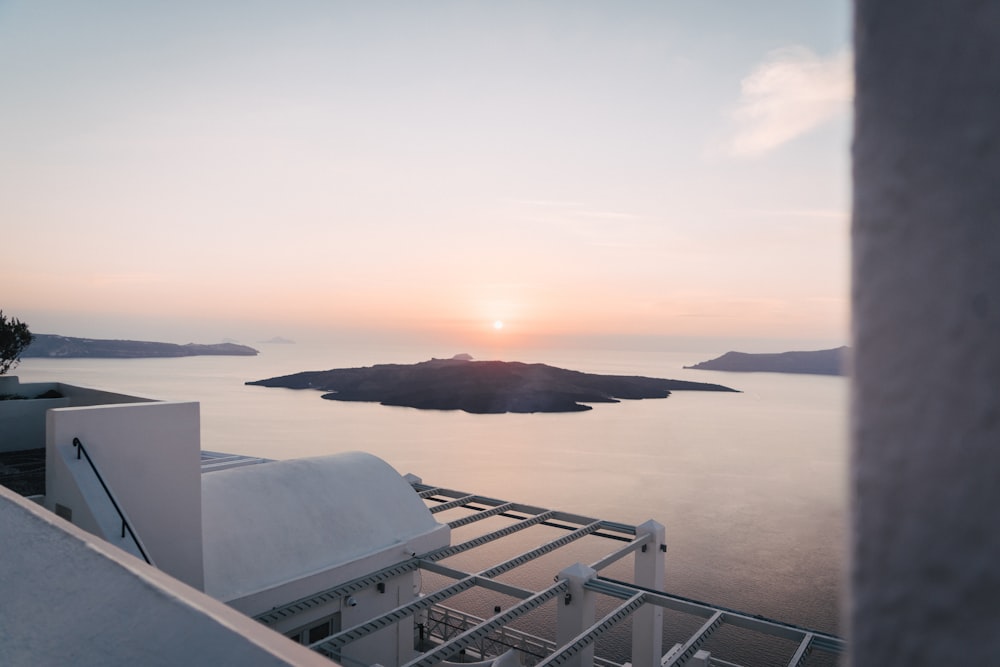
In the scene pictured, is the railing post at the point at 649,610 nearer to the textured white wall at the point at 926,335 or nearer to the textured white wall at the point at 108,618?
the textured white wall at the point at 108,618

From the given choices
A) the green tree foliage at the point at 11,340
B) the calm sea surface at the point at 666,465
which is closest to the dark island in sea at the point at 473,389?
the calm sea surface at the point at 666,465

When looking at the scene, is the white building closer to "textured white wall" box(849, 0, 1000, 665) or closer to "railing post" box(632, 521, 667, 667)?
"railing post" box(632, 521, 667, 667)

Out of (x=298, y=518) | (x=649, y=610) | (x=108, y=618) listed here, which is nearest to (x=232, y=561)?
(x=298, y=518)

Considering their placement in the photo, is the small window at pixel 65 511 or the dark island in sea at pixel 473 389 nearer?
the small window at pixel 65 511

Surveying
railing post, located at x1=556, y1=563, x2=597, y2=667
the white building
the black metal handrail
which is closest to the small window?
the white building

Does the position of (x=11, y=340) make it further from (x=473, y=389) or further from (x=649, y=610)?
(x=473, y=389)

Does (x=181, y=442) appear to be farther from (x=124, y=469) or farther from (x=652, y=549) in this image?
(x=652, y=549)
